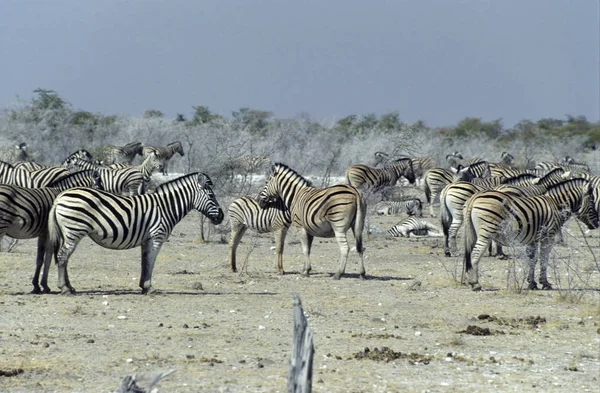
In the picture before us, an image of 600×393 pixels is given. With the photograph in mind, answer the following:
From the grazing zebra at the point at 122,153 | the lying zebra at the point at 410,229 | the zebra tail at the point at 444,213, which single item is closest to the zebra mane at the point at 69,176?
the zebra tail at the point at 444,213

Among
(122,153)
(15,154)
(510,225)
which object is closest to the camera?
(510,225)

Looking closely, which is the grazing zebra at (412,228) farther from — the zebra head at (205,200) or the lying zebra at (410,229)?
the zebra head at (205,200)

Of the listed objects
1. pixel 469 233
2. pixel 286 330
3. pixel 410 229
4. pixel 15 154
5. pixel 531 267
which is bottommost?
pixel 286 330

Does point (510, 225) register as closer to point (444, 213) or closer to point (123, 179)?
point (444, 213)

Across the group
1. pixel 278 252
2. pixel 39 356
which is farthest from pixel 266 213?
pixel 39 356

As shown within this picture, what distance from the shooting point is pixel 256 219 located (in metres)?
13.7

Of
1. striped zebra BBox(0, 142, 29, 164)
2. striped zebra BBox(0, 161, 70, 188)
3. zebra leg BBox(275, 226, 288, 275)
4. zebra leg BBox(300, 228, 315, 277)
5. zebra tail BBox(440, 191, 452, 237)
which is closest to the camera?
zebra leg BBox(300, 228, 315, 277)

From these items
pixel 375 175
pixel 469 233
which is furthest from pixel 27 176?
pixel 469 233

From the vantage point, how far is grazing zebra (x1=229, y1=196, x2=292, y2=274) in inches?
537

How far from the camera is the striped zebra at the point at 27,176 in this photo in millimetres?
17234

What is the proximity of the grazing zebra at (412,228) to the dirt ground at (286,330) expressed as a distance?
14.7 feet

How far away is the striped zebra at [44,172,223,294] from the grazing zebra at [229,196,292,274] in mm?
2258

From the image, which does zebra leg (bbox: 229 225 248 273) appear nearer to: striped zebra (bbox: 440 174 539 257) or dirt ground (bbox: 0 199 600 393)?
dirt ground (bbox: 0 199 600 393)

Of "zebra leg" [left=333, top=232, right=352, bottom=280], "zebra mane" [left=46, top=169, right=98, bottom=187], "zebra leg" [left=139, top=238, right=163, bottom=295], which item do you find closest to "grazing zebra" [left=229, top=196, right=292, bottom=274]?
"zebra leg" [left=333, top=232, right=352, bottom=280]
